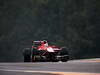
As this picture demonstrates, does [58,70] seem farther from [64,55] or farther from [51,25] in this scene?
[51,25]

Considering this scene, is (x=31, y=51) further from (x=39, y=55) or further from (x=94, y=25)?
(x=94, y=25)

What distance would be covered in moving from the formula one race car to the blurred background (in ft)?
69.1

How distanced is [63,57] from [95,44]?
86.7 ft

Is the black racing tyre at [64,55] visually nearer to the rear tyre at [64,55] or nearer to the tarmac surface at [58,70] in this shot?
the rear tyre at [64,55]

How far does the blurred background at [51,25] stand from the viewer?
139 feet

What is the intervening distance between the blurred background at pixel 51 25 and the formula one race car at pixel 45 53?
21.1 m

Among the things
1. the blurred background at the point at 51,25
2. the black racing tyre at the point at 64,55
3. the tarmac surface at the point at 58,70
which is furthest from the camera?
the blurred background at the point at 51,25

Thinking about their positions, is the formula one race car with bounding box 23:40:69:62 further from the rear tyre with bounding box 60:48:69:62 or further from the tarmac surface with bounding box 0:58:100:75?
the tarmac surface with bounding box 0:58:100:75

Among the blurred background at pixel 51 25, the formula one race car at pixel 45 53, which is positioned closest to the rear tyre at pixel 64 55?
the formula one race car at pixel 45 53

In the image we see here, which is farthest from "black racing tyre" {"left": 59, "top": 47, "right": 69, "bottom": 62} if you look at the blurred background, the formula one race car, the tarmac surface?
the blurred background

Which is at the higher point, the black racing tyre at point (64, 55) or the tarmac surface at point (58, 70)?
the black racing tyre at point (64, 55)

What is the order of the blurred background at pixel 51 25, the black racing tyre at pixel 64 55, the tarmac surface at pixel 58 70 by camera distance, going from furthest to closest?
the blurred background at pixel 51 25 → the black racing tyre at pixel 64 55 → the tarmac surface at pixel 58 70

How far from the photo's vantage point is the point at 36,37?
163 ft

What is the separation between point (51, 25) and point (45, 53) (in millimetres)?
35094
